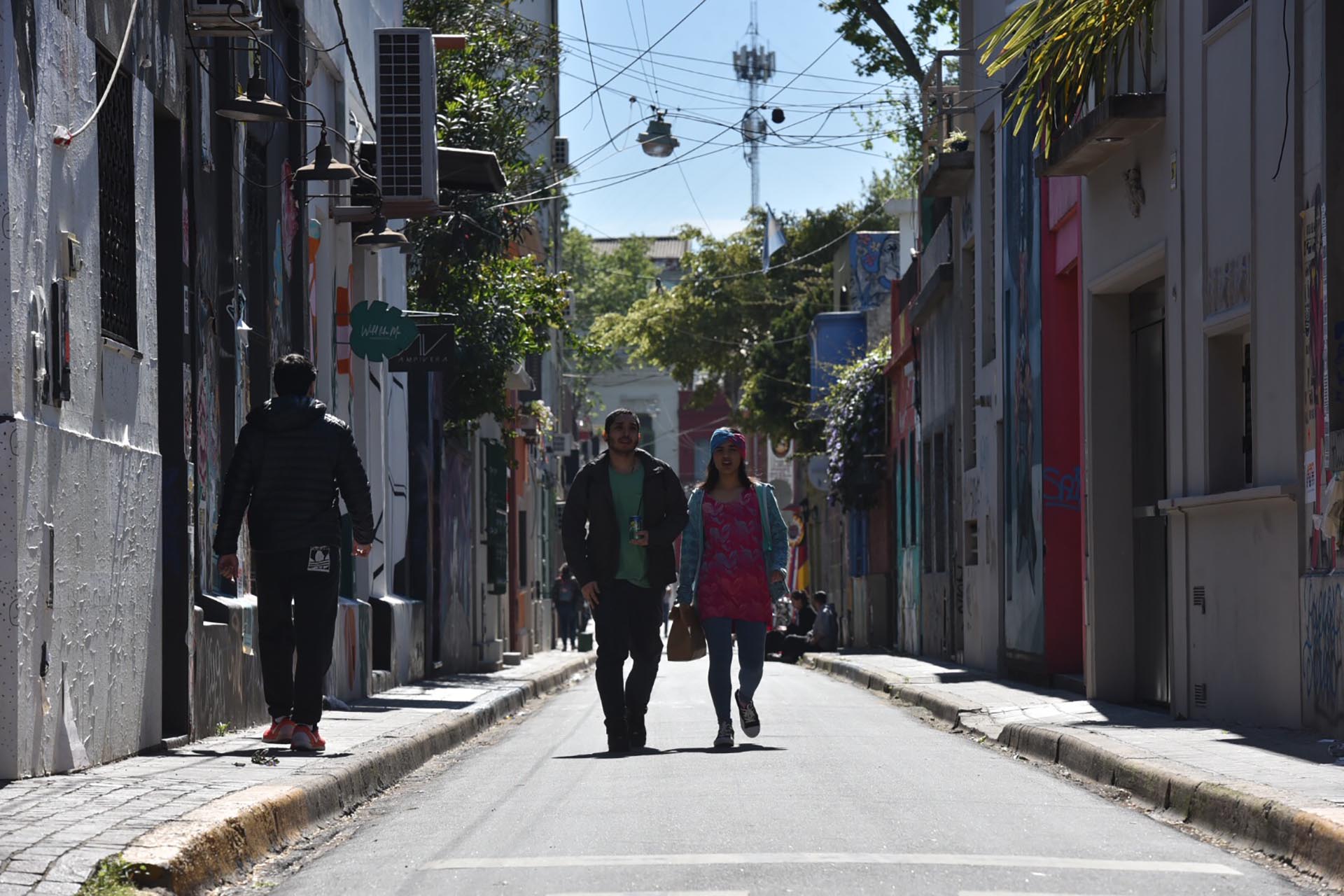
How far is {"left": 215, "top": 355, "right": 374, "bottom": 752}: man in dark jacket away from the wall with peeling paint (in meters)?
0.60

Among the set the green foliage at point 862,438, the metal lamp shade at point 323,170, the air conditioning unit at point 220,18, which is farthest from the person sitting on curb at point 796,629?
the air conditioning unit at point 220,18

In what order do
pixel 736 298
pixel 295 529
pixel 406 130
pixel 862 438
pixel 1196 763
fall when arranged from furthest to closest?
1. pixel 736 298
2. pixel 862 438
3. pixel 406 130
4. pixel 295 529
5. pixel 1196 763

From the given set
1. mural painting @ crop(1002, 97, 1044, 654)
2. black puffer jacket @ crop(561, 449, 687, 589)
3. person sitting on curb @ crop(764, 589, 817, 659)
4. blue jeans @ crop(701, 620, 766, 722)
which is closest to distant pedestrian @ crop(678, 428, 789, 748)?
blue jeans @ crop(701, 620, 766, 722)

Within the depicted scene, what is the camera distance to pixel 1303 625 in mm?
10594

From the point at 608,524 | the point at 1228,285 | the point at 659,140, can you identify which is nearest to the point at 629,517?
the point at 608,524

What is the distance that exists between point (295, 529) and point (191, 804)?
284 cm

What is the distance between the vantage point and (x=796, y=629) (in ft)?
112

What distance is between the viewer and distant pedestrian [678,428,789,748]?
11.7 meters

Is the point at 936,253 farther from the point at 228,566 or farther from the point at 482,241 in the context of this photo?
the point at 228,566

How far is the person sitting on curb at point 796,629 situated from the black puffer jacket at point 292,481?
23.6 metres

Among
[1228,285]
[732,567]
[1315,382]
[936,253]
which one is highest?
[936,253]

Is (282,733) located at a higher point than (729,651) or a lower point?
lower

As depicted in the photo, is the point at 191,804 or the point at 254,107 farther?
the point at 254,107

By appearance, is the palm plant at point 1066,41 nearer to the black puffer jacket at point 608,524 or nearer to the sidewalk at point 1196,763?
the black puffer jacket at point 608,524
